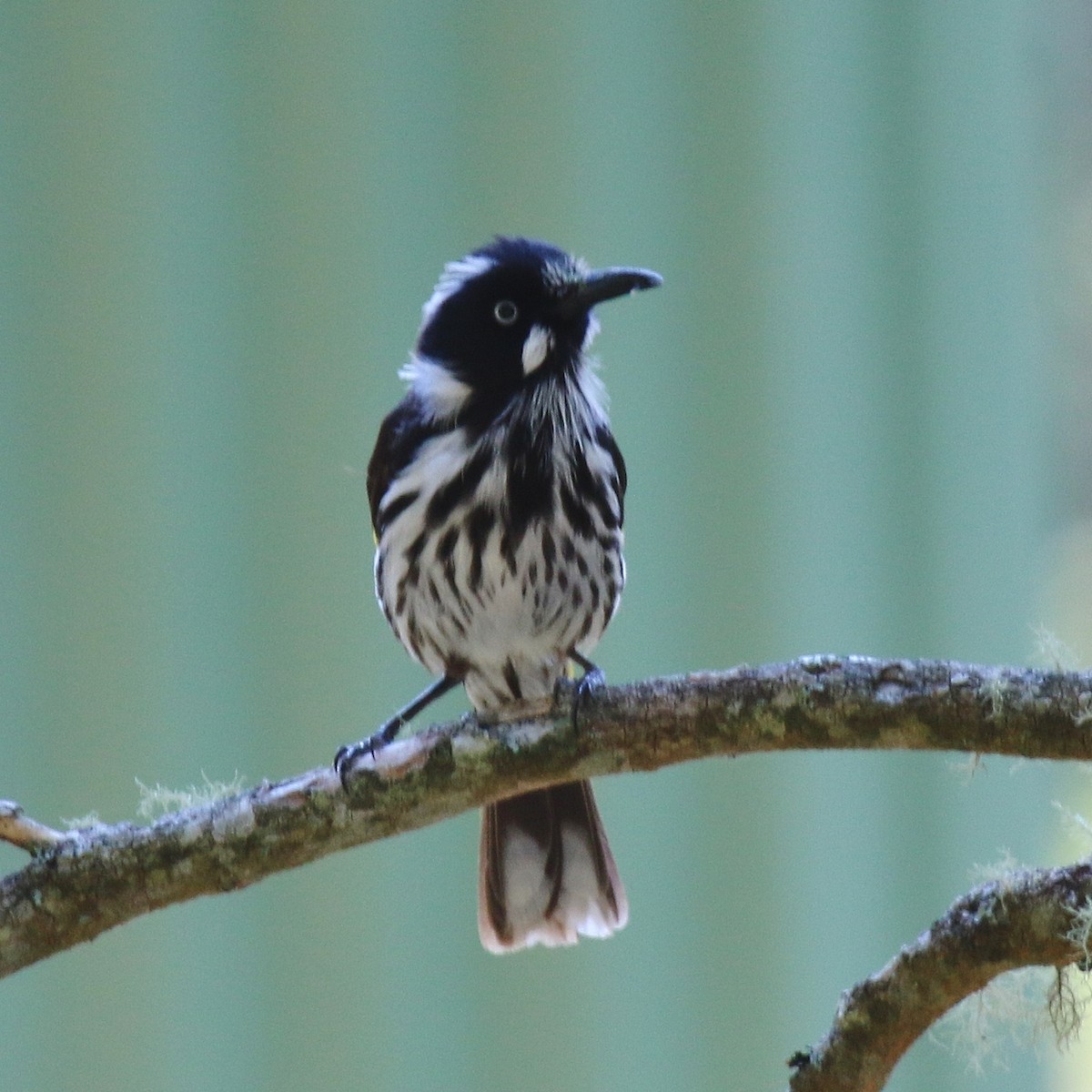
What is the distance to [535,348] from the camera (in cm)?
218

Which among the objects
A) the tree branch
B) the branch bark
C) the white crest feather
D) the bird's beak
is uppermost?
the white crest feather

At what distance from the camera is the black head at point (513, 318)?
2162 millimetres

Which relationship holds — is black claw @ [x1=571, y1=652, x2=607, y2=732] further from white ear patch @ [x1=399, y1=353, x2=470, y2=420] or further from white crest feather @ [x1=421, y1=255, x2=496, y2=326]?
white crest feather @ [x1=421, y1=255, x2=496, y2=326]

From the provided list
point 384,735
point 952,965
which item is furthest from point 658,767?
point 384,735

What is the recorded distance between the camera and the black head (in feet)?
7.09

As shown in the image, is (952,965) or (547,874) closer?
(952,965)

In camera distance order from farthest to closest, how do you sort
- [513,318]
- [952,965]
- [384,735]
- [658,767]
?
[513,318] → [384,735] → [658,767] → [952,965]

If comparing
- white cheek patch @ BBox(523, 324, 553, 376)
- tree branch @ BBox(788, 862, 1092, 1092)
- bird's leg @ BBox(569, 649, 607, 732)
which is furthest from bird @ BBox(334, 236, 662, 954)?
tree branch @ BBox(788, 862, 1092, 1092)

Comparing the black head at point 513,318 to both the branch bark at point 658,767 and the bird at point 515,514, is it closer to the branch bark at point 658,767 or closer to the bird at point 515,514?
the bird at point 515,514

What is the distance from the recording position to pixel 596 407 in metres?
2.24

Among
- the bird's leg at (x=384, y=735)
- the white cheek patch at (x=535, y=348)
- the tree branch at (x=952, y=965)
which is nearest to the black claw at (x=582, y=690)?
the bird's leg at (x=384, y=735)

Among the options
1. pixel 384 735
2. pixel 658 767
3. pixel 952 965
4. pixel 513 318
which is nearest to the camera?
pixel 952 965

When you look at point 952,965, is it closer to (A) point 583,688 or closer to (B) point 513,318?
(A) point 583,688

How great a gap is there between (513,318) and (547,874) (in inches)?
32.3
